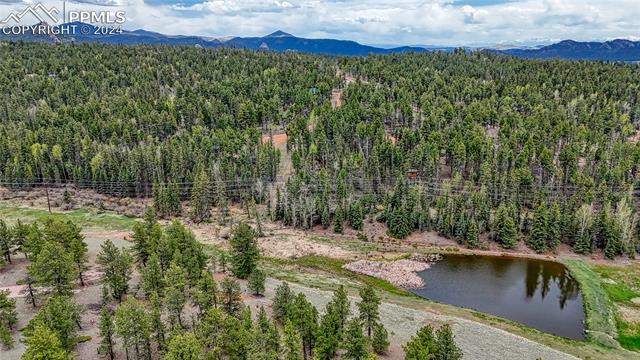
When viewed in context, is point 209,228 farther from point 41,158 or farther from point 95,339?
point 41,158

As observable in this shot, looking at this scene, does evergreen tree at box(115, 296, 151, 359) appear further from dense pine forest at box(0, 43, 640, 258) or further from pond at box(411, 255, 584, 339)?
dense pine forest at box(0, 43, 640, 258)

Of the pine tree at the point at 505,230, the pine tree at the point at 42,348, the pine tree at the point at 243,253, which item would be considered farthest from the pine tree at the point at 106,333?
the pine tree at the point at 505,230

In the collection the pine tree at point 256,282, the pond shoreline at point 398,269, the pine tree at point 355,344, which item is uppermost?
the pine tree at point 355,344

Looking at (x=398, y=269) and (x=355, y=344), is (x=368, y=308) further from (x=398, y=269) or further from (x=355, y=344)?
(x=398, y=269)

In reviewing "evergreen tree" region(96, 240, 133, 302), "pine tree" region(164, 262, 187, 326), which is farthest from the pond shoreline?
"evergreen tree" region(96, 240, 133, 302)

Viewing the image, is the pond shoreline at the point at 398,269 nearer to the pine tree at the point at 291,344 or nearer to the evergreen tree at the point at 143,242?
the evergreen tree at the point at 143,242

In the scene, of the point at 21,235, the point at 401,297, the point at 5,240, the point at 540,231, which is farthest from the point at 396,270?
the point at 5,240

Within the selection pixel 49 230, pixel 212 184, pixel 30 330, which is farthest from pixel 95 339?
pixel 212 184
